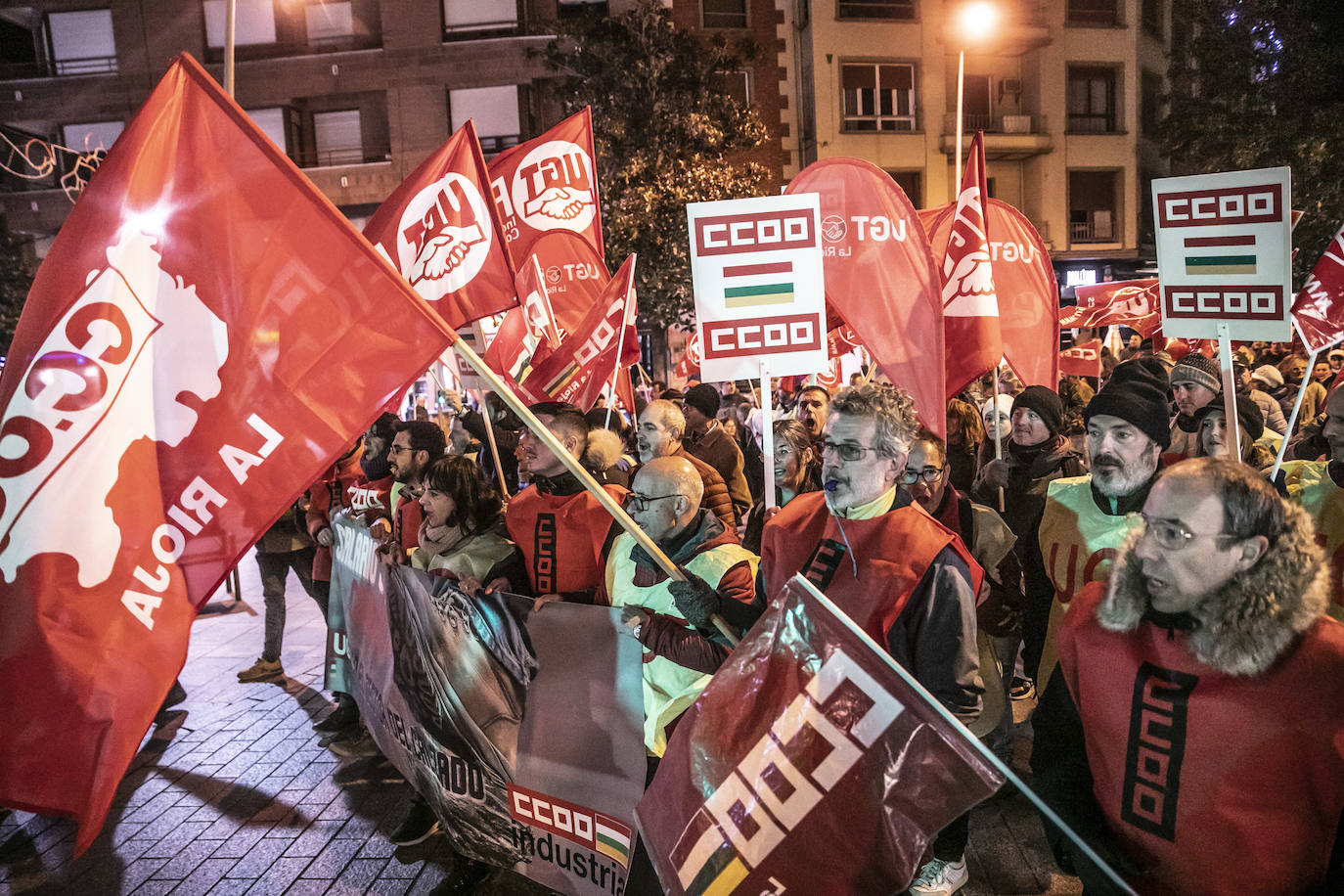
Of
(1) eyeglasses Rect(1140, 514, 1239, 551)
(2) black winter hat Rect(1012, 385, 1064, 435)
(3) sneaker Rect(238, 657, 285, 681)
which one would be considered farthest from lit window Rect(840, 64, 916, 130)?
(1) eyeglasses Rect(1140, 514, 1239, 551)

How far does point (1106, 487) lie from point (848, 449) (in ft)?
3.97

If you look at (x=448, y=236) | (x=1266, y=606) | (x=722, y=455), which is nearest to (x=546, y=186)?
(x=448, y=236)

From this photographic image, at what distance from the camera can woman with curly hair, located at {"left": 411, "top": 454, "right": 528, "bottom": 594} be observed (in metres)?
4.06

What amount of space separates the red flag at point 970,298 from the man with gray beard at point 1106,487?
1582mm

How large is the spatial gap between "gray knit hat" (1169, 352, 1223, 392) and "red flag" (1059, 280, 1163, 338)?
6336 millimetres

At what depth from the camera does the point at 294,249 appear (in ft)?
8.19

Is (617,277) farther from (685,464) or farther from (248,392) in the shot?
(248,392)

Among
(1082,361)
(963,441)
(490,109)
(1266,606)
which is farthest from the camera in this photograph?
(490,109)

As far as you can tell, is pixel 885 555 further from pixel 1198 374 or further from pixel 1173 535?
pixel 1198 374

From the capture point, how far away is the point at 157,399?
7.70 ft

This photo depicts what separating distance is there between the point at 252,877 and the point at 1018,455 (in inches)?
176

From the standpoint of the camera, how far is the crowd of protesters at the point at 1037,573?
1771mm

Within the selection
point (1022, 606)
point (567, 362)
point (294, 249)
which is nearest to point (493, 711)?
point (294, 249)

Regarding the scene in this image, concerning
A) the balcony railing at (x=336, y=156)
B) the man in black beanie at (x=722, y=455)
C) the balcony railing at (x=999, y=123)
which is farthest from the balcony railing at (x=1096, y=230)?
the man in black beanie at (x=722, y=455)
